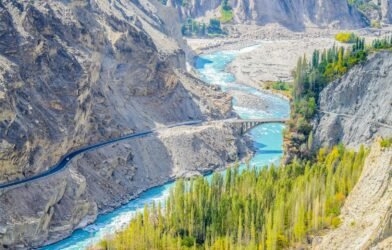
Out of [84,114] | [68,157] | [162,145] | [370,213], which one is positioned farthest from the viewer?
[162,145]

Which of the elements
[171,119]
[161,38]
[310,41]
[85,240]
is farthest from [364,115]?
[310,41]

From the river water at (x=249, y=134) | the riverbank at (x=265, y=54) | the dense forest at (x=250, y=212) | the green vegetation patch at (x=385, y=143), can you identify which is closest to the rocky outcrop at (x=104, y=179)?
the river water at (x=249, y=134)

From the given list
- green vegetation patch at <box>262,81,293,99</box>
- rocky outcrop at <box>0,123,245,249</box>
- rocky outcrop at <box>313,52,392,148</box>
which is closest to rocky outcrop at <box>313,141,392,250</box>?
rocky outcrop at <box>0,123,245,249</box>

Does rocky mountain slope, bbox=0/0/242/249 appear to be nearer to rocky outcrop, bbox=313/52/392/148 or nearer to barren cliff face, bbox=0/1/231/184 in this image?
barren cliff face, bbox=0/1/231/184

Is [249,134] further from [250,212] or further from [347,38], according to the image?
[347,38]

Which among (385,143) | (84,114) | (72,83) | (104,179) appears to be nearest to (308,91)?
(104,179)

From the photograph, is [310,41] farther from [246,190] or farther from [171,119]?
[246,190]
